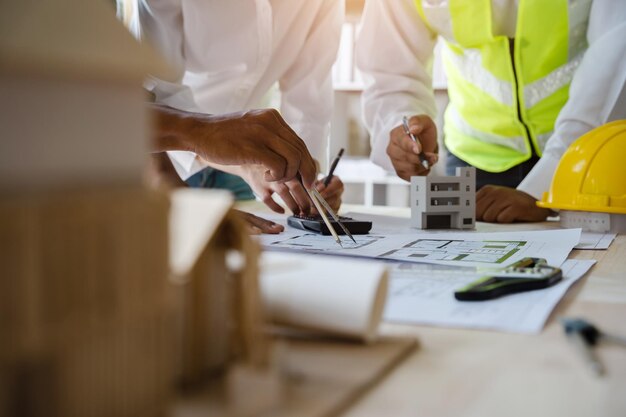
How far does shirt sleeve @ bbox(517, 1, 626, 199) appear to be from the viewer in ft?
5.28

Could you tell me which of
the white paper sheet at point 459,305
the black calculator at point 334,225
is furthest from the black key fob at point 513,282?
the black calculator at point 334,225

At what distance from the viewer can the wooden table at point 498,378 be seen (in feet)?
1.18

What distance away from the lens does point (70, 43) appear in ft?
0.92

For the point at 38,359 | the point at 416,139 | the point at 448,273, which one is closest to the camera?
the point at 38,359

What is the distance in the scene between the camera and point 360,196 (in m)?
4.21

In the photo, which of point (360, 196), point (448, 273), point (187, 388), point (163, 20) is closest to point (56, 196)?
point (187, 388)

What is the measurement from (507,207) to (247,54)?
2.34 ft

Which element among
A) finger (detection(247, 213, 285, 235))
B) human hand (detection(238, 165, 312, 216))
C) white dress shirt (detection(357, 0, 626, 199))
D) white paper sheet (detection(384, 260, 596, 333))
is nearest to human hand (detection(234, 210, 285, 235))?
finger (detection(247, 213, 285, 235))

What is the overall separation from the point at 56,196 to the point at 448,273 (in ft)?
1.81

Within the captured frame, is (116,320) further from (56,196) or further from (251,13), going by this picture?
(251,13)

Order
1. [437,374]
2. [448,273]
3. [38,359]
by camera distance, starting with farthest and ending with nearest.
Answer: [448,273] → [437,374] → [38,359]

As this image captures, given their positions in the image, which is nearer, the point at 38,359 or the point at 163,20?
the point at 38,359

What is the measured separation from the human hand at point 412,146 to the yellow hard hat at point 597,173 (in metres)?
0.36

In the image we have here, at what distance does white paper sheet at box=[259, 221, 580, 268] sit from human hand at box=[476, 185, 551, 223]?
1.03 ft
